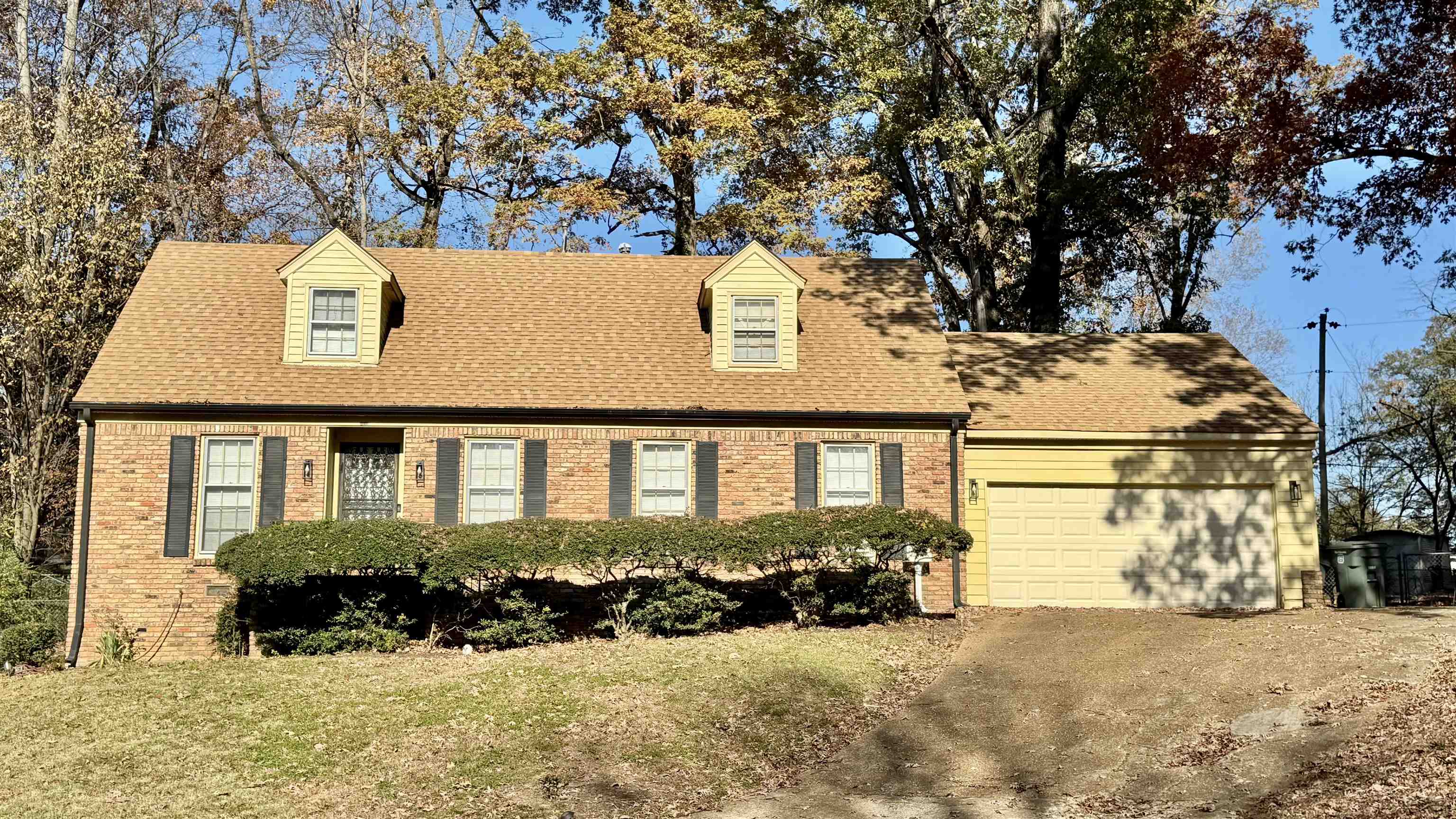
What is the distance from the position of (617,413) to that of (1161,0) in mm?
13247

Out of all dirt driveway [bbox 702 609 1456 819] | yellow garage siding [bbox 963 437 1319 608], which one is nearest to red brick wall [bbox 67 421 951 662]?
yellow garage siding [bbox 963 437 1319 608]

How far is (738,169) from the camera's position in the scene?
90.6 ft

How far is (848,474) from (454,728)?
817 centimetres

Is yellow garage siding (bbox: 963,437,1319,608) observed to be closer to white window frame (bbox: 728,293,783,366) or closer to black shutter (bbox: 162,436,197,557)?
white window frame (bbox: 728,293,783,366)

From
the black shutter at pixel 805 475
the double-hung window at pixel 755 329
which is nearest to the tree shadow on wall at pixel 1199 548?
the black shutter at pixel 805 475

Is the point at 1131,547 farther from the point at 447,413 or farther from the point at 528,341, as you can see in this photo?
the point at 447,413

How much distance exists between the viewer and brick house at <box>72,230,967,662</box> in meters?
16.3

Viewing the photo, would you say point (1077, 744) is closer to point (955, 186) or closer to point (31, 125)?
point (955, 186)

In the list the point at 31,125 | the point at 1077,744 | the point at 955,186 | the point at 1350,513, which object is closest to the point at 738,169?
the point at 955,186

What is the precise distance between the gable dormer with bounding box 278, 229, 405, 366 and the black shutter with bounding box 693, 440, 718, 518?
506 centimetres

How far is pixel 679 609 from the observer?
1473cm

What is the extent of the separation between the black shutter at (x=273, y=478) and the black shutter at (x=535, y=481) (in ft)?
10.9

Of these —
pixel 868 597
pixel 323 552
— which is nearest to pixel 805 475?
pixel 868 597

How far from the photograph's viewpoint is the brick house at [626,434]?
1639 centimetres
